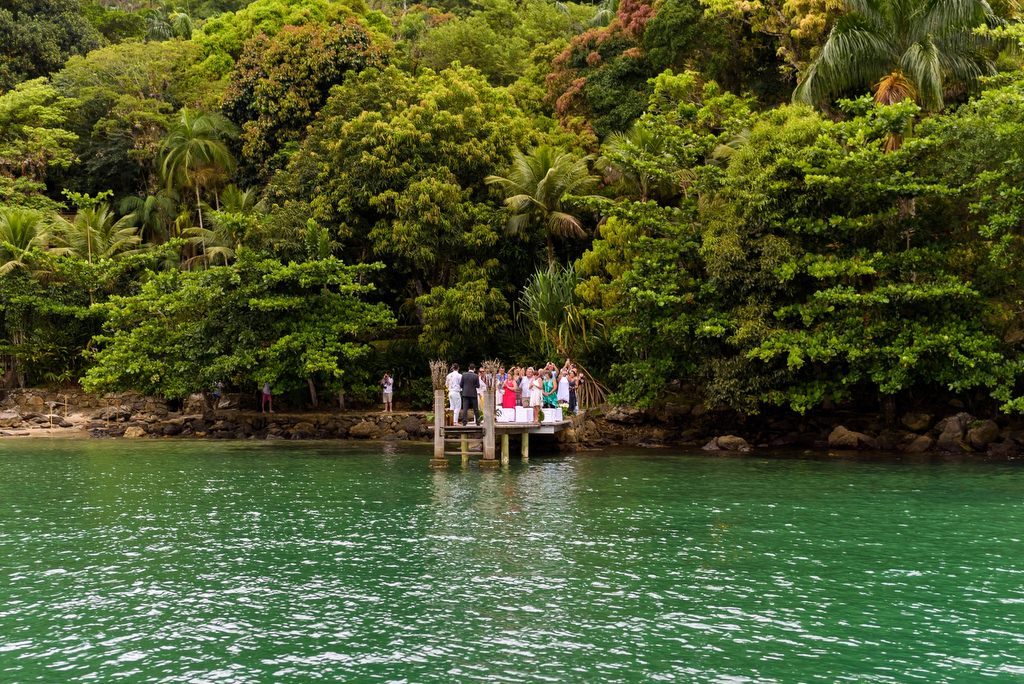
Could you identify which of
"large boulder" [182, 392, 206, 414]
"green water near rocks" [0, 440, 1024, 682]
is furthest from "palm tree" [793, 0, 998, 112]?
"large boulder" [182, 392, 206, 414]

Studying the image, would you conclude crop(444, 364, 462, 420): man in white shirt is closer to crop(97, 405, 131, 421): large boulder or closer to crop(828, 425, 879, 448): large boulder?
crop(828, 425, 879, 448): large boulder

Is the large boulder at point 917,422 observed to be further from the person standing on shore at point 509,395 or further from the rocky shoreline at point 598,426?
the person standing on shore at point 509,395

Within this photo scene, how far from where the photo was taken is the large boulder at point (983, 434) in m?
29.4

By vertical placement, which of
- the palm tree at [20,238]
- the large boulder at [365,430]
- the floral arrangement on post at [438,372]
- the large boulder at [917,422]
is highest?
the palm tree at [20,238]

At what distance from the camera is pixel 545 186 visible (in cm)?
3850

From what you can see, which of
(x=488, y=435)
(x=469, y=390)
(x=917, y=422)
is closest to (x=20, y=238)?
(x=469, y=390)

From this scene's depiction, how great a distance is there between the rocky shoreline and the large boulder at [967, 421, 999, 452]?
1.1 inches

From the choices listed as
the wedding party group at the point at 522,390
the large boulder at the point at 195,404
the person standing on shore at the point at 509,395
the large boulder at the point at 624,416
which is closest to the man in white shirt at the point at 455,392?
the wedding party group at the point at 522,390

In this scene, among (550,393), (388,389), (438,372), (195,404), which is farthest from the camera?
(195,404)

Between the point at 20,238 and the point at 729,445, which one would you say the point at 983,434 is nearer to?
the point at 729,445

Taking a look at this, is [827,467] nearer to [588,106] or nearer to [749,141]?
[749,141]

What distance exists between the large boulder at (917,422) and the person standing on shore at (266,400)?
74.6 ft

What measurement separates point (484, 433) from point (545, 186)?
12833 mm

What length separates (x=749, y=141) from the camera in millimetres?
32719
